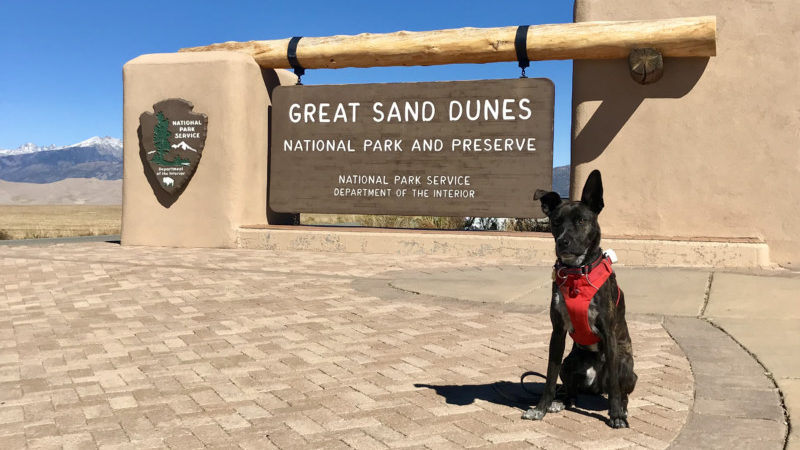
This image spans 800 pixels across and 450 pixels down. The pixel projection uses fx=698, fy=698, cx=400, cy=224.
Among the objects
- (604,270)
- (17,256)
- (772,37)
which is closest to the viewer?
(604,270)

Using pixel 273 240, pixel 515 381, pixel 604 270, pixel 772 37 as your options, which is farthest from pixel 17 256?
pixel 772 37

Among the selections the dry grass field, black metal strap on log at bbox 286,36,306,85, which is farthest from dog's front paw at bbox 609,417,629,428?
the dry grass field

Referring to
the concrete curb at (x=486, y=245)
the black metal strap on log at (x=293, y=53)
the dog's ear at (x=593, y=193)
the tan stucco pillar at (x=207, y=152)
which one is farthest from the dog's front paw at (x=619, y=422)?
the black metal strap on log at (x=293, y=53)

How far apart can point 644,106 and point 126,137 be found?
9.63m

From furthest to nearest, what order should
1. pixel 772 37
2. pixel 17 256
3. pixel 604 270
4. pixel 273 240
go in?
pixel 273 240 < pixel 17 256 < pixel 772 37 < pixel 604 270

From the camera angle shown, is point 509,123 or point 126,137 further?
point 126,137

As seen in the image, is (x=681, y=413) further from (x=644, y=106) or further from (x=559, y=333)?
(x=644, y=106)

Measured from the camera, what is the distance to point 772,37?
35.9 feet

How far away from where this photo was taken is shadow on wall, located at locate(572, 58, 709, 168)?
11266 millimetres

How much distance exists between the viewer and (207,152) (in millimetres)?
13156

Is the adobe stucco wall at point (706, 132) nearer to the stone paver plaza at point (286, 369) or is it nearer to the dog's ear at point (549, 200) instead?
the stone paver plaza at point (286, 369)

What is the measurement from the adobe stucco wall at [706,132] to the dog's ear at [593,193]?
27.7ft

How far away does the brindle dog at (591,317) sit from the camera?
3547mm

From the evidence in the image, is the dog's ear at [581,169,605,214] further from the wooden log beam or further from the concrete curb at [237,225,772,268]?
the wooden log beam
